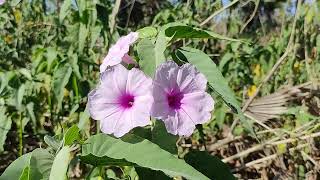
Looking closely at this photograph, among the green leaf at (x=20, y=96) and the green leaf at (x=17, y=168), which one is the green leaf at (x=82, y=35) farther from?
the green leaf at (x=17, y=168)

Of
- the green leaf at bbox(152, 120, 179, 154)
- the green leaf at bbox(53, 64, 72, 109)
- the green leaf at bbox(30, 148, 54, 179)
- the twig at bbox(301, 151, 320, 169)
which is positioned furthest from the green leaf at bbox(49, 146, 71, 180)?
the twig at bbox(301, 151, 320, 169)

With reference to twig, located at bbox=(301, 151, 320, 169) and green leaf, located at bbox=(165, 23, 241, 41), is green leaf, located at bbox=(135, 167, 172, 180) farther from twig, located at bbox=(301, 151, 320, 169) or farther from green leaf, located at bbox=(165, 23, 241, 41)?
twig, located at bbox=(301, 151, 320, 169)

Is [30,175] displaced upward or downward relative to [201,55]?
downward

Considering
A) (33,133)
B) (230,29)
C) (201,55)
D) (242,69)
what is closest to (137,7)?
(230,29)

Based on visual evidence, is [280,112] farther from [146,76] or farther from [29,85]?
[146,76]

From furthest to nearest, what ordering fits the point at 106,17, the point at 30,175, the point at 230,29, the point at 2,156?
the point at 230,29, the point at 2,156, the point at 106,17, the point at 30,175

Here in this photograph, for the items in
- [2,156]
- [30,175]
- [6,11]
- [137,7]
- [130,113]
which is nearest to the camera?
[30,175]

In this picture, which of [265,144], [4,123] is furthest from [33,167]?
[265,144]
